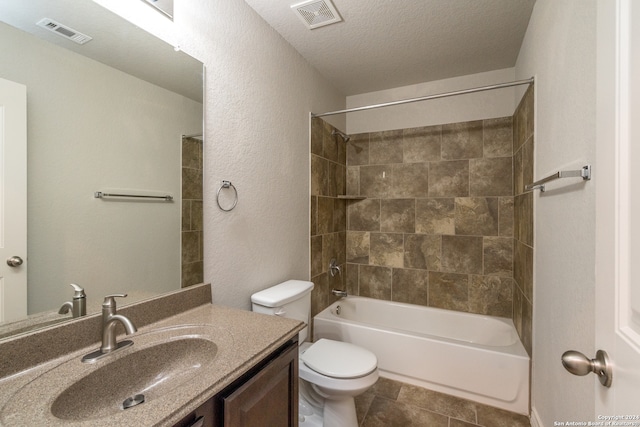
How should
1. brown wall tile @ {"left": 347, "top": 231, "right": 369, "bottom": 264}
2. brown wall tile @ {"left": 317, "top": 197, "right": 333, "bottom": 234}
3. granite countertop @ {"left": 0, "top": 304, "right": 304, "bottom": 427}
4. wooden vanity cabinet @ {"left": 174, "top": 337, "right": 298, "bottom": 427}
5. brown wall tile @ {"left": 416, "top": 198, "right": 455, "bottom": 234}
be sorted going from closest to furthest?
granite countertop @ {"left": 0, "top": 304, "right": 304, "bottom": 427}, wooden vanity cabinet @ {"left": 174, "top": 337, "right": 298, "bottom": 427}, brown wall tile @ {"left": 317, "top": 197, "right": 333, "bottom": 234}, brown wall tile @ {"left": 416, "top": 198, "right": 455, "bottom": 234}, brown wall tile @ {"left": 347, "top": 231, "right": 369, "bottom": 264}

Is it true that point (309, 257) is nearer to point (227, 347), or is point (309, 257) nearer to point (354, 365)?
point (354, 365)

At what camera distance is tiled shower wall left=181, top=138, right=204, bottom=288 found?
1333 mm

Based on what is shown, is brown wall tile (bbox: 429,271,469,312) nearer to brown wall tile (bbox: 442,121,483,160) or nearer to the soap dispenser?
brown wall tile (bbox: 442,121,483,160)

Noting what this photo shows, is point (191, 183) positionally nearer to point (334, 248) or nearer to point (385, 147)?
point (334, 248)

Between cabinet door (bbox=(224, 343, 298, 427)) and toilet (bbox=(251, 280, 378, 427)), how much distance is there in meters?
0.45

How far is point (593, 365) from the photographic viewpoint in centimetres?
56

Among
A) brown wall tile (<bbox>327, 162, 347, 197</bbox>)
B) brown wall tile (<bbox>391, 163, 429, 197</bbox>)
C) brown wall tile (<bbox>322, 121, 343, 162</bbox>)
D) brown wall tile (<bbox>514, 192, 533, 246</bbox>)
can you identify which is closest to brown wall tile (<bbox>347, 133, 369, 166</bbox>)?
brown wall tile (<bbox>327, 162, 347, 197</bbox>)

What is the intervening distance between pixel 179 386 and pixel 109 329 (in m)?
0.37

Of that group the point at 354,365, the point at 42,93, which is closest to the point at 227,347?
the point at 354,365

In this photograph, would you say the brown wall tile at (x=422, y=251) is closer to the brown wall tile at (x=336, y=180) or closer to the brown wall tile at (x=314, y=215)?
the brown wall tile at (x=336, y=180)

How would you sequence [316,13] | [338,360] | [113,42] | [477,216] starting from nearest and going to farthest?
[113,42], [338,360], [316,13], [477,216]

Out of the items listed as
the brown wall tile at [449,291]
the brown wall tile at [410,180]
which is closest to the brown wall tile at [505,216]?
the brown wall tile at [449,291]

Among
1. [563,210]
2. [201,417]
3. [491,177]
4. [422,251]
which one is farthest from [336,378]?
[491,177]

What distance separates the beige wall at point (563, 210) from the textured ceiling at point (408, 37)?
236 millimetres
